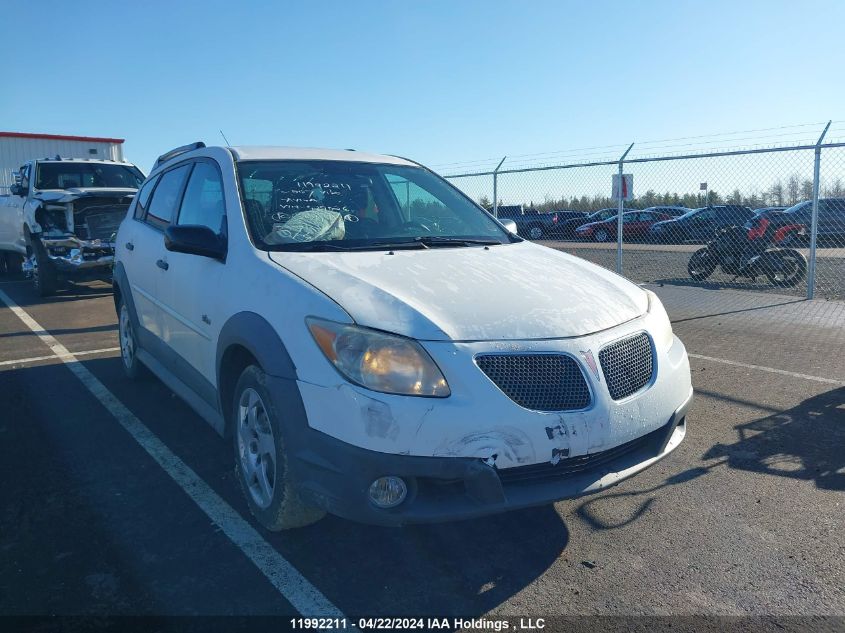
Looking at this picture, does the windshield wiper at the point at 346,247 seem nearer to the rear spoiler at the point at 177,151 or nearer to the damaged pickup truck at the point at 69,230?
the rear spoiler at the point at 177,151

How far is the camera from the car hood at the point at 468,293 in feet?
9.25

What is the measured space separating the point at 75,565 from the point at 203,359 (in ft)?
4.00

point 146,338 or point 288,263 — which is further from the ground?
point 288,263

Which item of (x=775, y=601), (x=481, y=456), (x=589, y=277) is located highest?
(x=589, y=277)

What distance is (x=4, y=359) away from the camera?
22.2ft

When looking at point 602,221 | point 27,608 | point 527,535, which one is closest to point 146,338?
point 27,608

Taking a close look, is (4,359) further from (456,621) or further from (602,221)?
(602,221)

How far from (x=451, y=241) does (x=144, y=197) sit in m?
2.89

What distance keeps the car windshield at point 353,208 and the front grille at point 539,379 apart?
50.1 inches

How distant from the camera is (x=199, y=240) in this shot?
3.64 m

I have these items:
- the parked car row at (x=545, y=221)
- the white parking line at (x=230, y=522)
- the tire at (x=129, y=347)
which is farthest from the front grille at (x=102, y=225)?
the parked car row at (x=545, y=221)

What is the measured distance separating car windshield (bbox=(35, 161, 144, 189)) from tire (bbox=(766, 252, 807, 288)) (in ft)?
36.3

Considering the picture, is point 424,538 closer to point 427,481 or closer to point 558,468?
point 427,481

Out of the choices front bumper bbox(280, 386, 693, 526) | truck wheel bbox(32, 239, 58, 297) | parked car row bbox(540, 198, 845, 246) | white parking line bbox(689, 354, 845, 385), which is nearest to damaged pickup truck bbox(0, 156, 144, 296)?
truck wheel bbox(32, 239, 58, 297)
